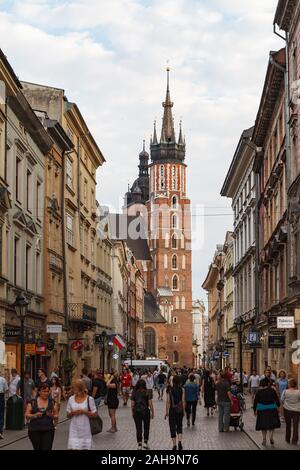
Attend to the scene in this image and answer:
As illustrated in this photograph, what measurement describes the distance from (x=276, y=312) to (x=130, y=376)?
26.2 ft

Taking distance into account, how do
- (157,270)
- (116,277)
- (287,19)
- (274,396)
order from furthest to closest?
(157,270) → (116,277) → (287,19) → (274,396)

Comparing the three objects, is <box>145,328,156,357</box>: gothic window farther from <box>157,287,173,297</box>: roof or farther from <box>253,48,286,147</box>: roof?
<box>253,48,286,147</box>: roof

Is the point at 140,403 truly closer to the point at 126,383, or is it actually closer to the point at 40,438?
the point at 40,438

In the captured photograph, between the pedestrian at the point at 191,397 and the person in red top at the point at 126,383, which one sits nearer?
the pedestrian at the point at 191,397

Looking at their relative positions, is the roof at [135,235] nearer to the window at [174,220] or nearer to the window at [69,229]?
the window at [174,220]

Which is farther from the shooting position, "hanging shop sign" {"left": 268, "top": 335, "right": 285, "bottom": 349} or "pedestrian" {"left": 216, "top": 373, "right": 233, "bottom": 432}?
"hanging shop sign" {"left": 268, "top": 335, "right": 285, "bottom": 349}

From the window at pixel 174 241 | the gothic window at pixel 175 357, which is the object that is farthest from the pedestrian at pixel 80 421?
the window at pixel 174 241

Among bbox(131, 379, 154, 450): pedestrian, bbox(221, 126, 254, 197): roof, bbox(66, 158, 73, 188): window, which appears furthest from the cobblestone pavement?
bbox(221, 126, 254, 197): roof

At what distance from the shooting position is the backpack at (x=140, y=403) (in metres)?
19.2

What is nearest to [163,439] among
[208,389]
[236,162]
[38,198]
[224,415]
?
[224,415]

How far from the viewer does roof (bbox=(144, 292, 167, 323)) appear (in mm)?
151000

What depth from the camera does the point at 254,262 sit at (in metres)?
52.5

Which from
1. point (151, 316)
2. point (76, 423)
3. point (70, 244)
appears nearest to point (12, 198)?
point (70, 244)
